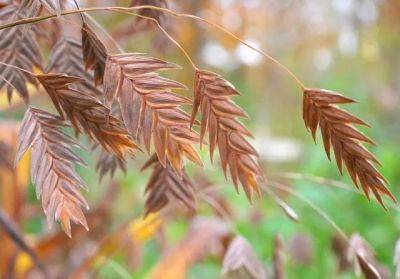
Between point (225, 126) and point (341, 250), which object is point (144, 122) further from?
point (341, 250)

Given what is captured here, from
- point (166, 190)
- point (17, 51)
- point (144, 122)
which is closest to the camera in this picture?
point (144, 122)

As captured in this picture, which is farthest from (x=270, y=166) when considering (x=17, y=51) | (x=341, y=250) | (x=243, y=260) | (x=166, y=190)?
(x=17, y=51)

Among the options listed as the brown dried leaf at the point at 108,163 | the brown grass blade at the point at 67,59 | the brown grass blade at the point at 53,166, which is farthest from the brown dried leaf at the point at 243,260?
the brown grass blade at the point at 53,166

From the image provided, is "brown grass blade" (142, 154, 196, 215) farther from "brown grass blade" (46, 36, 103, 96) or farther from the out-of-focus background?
the out-of-focus background

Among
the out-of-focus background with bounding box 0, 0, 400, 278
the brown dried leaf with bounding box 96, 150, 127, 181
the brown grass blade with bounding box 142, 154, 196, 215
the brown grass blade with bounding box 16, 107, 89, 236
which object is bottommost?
the out-of-focus background with bounding box 0, 0, 400, 278

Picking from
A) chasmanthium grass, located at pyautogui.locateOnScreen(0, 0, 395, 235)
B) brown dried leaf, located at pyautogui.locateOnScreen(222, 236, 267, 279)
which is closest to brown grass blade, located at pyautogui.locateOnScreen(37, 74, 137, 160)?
chasmanthium grass, located at pyautogui.locateOnScreen(0, 0, 395, 235)

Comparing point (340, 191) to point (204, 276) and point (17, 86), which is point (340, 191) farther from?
point (17, 86)
